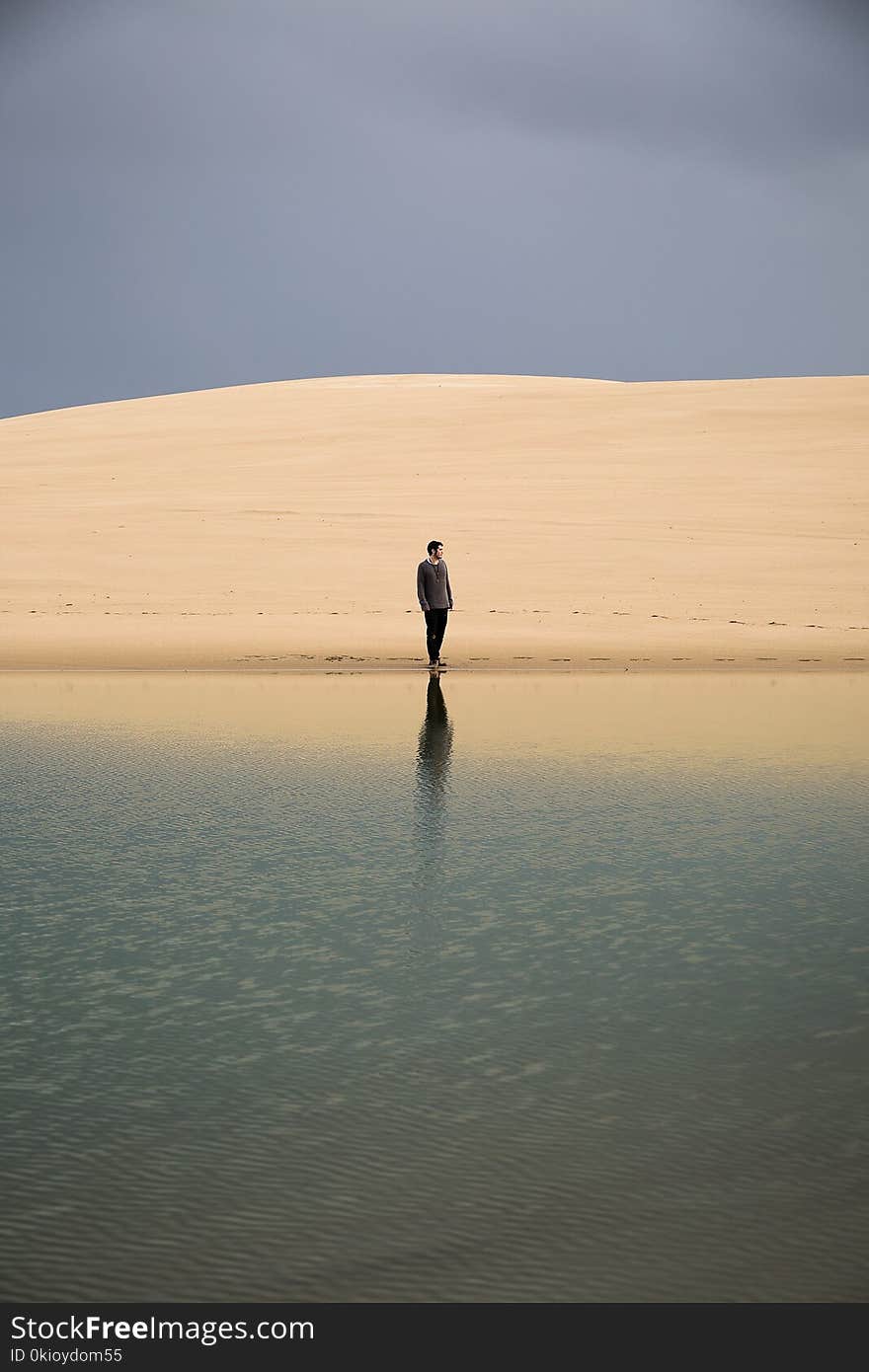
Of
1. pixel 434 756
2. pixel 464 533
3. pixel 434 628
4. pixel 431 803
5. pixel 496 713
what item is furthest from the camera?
pixel 464 533

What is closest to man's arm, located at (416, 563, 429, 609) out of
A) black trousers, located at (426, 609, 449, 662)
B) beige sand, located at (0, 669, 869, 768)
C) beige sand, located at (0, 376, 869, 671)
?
black trousers, located at (426, 609, 449, 662)

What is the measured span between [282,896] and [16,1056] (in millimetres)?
2885

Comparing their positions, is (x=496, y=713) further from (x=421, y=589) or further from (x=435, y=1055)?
(x=435, y=1055)

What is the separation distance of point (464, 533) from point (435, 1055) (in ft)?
109

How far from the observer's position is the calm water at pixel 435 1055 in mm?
4203

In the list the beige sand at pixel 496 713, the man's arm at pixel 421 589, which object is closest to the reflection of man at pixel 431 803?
the beige sand at pixel 496 713

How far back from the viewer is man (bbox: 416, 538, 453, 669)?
23.8 m

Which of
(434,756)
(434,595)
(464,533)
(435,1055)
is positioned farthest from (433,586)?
(435,1055)

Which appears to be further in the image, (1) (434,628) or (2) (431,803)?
(1) (434,628)

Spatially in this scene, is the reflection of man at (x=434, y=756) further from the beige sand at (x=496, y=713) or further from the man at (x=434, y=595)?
the man at (x=434, y=595)

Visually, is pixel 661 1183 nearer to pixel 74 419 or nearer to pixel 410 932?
pixel 410 932

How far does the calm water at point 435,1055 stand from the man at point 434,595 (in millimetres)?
12610

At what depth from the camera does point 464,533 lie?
3856cm
